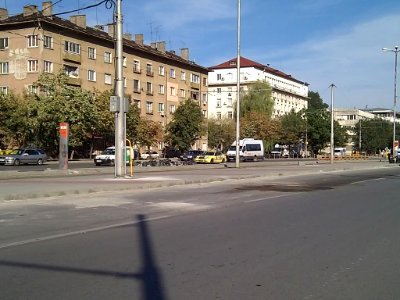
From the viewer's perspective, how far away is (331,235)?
32.2 feet

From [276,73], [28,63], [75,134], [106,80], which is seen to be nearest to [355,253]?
[75,134]

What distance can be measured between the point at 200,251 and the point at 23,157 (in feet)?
134

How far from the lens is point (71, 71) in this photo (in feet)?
205

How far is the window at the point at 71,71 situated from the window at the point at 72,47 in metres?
1.95

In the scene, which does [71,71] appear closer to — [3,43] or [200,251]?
[3,43]

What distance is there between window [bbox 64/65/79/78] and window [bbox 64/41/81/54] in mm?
1949

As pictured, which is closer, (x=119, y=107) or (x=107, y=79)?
(x=119, y=107)

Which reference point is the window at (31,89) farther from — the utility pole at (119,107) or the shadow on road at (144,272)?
the shadow on road at (144,272)

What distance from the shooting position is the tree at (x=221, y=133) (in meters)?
87.9

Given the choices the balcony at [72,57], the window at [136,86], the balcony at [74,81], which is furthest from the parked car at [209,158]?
the window at [136,86]

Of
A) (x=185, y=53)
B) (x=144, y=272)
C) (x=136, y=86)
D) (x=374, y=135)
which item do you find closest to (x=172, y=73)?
(x=185, y=53)

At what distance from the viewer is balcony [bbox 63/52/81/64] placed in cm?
6081

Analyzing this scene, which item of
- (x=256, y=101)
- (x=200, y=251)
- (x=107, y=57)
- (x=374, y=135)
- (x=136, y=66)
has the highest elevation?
(x=107, y=57)

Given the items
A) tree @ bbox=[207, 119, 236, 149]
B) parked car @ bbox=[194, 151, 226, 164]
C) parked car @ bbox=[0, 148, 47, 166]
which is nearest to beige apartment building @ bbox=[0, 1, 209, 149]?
tree @ bbox=[207, 119, 236, 149]
